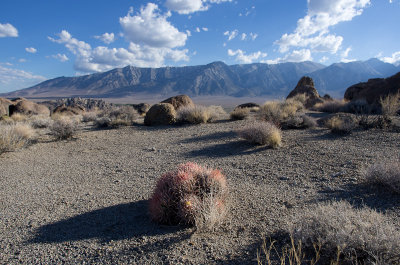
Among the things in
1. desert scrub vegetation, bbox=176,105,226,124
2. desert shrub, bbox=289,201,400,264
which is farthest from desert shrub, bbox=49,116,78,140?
desert shrub, bbox=289,201,400,264

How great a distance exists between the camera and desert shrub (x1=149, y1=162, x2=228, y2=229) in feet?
10.8

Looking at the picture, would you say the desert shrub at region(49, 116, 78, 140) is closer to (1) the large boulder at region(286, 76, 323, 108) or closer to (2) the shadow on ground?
(2) the shadow on ground

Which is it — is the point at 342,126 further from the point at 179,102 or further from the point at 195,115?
the point at 179,102

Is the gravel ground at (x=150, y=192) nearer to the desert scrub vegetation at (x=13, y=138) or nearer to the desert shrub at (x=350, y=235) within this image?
the desert scrub vegetation at (x=13, y=138)

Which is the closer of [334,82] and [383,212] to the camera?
[383,212]

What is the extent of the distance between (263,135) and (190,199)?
491 centimetres

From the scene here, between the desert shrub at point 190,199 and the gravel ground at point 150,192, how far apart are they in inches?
6.3

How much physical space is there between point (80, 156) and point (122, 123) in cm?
569

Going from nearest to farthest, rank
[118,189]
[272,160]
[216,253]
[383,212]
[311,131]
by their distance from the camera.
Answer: [216,253], [383,212], [118,189], [272,160], [311,131]

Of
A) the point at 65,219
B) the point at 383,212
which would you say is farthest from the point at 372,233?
the point at 65,219

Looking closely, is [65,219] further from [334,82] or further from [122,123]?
[334,82]

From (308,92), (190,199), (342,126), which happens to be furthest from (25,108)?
(308,92)

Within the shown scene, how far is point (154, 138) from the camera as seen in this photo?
1014cm

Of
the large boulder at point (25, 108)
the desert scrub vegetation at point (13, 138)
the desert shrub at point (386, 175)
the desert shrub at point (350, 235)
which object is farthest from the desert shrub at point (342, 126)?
the large boulder at point (25, 108)
